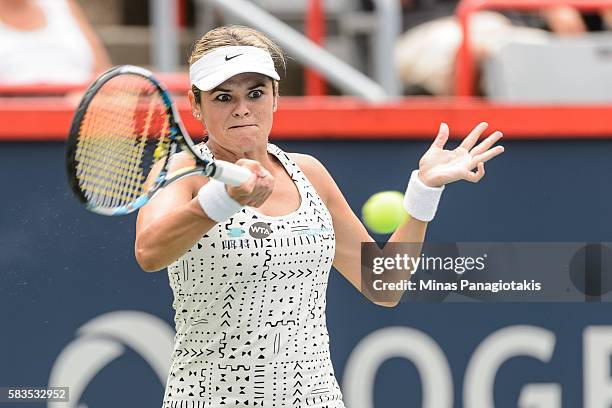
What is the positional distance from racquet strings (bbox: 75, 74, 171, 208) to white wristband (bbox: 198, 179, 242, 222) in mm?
226

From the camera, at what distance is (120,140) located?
2953mm

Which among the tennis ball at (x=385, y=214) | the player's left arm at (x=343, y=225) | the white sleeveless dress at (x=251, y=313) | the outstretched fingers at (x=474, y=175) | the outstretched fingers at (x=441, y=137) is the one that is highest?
the tennis ball at (x=385, y=214)

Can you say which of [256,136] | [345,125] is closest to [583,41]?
[345,125]

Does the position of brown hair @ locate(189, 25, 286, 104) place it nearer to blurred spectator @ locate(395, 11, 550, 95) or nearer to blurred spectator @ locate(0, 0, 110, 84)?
A: blurred spectator @ locate(0, 0, 110, 84)

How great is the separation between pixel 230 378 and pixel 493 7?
2.15 metres

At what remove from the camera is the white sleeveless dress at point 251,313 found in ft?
9.23

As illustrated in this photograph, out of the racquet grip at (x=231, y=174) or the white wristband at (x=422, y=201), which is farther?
the white wristband at (x=422, y=201)

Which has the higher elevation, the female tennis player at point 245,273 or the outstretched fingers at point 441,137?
the outstretched fingers at point 441,137

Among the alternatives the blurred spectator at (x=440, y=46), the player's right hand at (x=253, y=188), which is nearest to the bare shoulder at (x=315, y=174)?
the player's right hand at (x=253, y=188)

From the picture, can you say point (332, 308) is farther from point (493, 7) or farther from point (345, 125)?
point (493, 7)

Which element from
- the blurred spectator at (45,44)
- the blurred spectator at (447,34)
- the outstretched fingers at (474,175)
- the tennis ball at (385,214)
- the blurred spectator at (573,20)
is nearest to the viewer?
the outstretched fingers at (474,175)

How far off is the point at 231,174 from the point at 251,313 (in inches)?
14.8

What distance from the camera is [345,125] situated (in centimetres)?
410

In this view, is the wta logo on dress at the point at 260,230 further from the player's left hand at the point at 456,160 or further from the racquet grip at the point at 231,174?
the player's left hand at the point at 456,160
